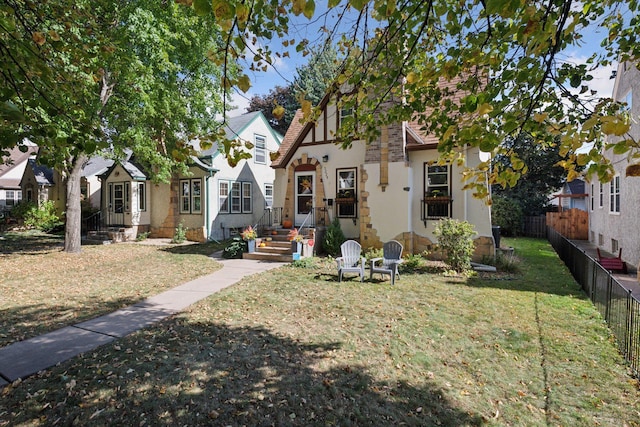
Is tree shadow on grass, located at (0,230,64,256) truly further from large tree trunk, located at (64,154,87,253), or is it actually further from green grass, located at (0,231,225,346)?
large tree trunk, located at (64,154,87,253)

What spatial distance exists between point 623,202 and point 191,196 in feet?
57.9

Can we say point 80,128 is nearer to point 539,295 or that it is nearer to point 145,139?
point 539,295

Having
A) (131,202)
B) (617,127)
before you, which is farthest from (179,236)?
(617,127)

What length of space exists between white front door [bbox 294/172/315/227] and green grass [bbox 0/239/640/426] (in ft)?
26.6

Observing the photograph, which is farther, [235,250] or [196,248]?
[196,248]

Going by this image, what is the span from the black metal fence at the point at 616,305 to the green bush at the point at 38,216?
26.0 metres

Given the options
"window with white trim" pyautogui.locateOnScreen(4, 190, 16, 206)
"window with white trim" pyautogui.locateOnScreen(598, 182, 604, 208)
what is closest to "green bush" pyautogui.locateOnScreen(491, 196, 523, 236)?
"window with white trim" pyautogui.locateOnScreen(598, 182, 604, 208)

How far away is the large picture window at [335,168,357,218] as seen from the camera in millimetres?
13398

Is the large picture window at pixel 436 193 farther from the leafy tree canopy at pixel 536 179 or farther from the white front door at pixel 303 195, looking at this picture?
the leafy tree canopy at pixel 536 179

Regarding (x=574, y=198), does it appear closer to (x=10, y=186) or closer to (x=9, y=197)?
(x=10, y=186)

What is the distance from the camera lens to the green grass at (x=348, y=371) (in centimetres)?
322

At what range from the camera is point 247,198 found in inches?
762

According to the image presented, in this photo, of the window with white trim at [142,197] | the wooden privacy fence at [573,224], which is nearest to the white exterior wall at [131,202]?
the window with white trim at [142,197]

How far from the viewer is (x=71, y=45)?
13.3ft
